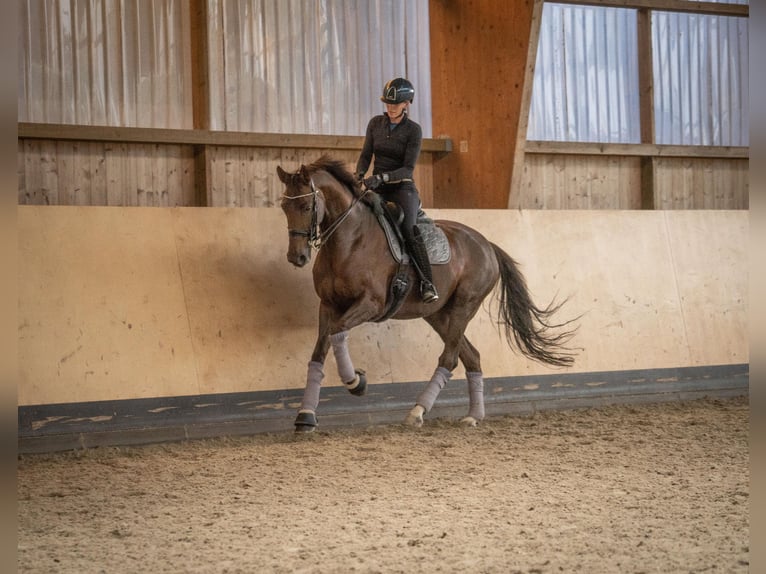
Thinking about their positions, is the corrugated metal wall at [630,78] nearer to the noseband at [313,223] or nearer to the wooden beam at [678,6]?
the wooden beam at [678,6]

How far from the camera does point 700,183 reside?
36.2 ft

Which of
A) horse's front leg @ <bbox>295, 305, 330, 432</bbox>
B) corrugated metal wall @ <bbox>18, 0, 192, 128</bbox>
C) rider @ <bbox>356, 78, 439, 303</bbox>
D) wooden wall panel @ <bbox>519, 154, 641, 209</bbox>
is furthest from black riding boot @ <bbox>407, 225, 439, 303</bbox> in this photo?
wooden wall panel @ <bbox>519, 154, 641, 209</bbox>

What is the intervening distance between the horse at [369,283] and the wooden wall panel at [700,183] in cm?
457

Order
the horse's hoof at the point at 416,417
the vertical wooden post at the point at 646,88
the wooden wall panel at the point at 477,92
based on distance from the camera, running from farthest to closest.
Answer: the vertical wooden post at the point at 646,88, the wooden wall panel at the point at 477,92, the horse's hoof at the point at 416,417

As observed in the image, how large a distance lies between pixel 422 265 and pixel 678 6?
629 centimetres

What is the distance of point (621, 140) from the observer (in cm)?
1062

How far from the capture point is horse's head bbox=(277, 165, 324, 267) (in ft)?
18.3

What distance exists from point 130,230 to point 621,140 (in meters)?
6.63

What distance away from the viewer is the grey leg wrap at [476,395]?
6641 mm

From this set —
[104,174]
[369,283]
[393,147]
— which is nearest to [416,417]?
[369,283]

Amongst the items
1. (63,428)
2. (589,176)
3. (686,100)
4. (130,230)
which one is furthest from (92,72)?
(686,100)

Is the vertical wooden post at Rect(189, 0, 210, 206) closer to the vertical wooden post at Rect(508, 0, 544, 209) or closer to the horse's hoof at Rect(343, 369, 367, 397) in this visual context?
the vertical wooden post at Rect(508, 0, 544, 209)

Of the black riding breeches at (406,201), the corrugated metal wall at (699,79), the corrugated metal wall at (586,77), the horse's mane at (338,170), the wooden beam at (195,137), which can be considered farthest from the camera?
the corrugated metal wall at (699,79)

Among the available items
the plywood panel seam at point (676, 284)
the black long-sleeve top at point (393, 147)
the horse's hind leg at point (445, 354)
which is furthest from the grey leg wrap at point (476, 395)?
the plywood panel seam at point (676, 284)
